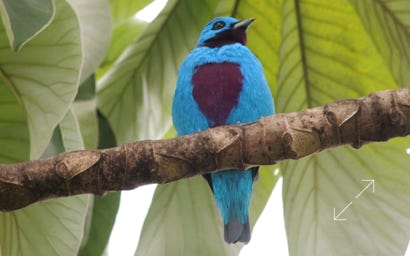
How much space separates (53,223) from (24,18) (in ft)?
2.42

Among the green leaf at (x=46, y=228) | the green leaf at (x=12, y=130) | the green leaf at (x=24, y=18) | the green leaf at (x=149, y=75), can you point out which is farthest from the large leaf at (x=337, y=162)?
the green leaf at (x=24, y=18)

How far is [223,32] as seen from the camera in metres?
2.96

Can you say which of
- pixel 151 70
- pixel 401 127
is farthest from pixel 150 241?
pixel 401 127

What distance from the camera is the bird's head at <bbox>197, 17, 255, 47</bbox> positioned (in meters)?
2.87

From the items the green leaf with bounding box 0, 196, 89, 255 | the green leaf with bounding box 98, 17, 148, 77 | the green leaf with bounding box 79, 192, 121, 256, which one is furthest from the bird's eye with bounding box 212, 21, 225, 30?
the green leaf with bounding box 0, 196, 89, 255

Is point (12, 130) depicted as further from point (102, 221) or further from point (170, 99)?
point (170, 99)

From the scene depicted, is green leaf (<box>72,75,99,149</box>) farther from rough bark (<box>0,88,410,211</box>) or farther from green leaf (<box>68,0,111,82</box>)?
rough bark (<box>0,88,410,211</box>)

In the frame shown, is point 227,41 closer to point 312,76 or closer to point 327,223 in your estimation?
point 312,76

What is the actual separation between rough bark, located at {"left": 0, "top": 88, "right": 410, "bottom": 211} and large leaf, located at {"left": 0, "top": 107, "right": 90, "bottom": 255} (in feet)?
1.16

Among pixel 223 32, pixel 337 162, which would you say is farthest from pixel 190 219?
pixel 223 32

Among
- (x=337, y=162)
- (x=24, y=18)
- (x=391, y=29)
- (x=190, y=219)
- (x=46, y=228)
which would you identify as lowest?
(x=190, y=219)

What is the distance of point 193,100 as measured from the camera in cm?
260

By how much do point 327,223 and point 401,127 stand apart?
820mm

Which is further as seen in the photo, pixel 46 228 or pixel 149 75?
pixel 149 75
